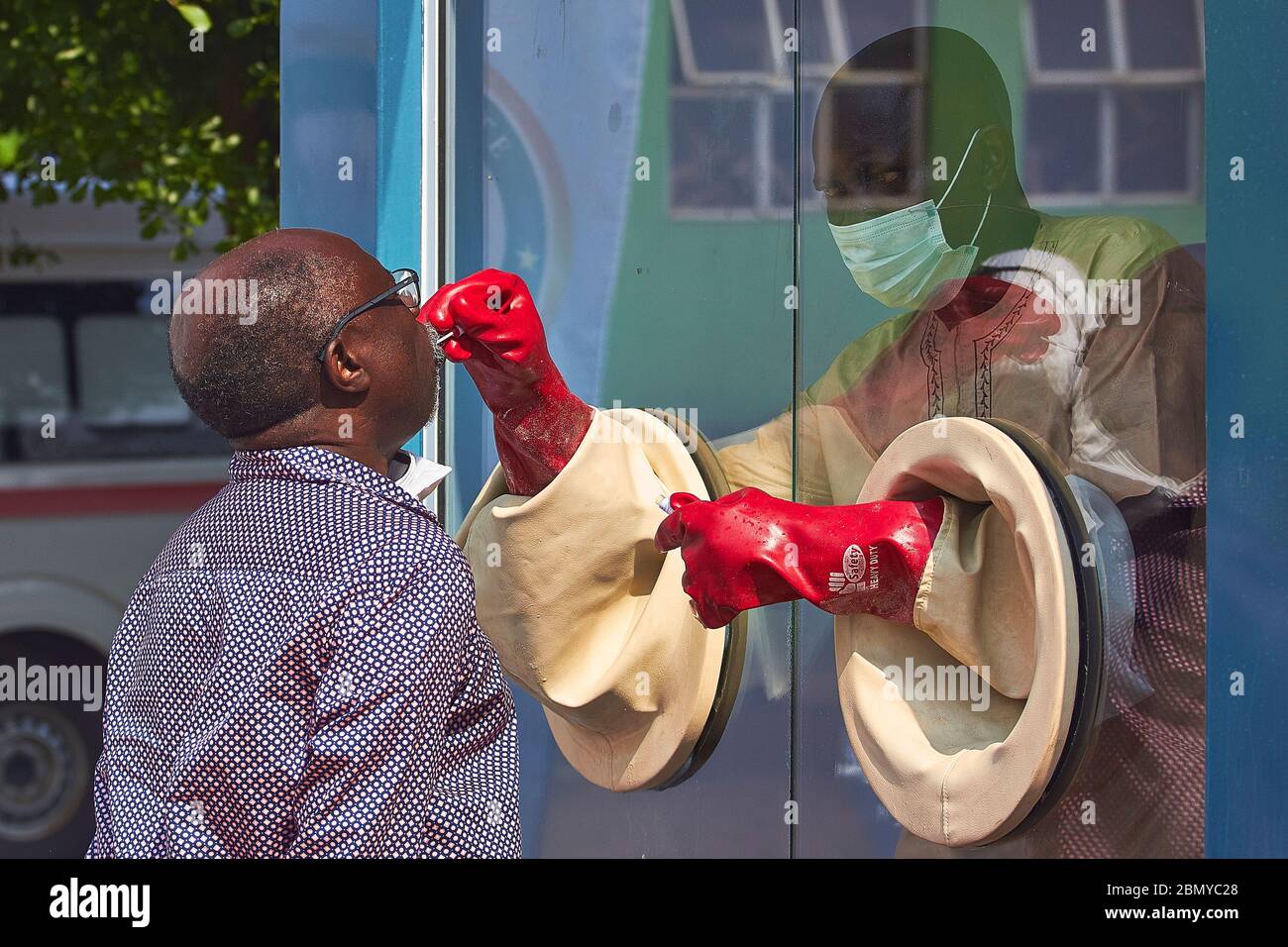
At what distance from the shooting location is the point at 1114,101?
1840 mm

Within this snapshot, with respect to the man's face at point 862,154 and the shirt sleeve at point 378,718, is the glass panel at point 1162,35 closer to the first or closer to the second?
the man's face at point 862,154

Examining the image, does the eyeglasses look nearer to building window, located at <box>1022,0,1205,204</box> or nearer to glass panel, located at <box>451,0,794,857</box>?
glass panel, located at <box>451,0,794,857</box>

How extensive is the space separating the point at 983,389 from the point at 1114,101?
0.40 meters

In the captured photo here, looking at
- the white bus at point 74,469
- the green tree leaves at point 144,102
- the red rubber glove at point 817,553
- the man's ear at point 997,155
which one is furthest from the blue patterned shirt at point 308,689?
the white bus at point 74,469

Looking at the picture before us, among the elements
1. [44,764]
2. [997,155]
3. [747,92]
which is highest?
[747,92]

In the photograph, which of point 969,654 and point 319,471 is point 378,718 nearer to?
point 319,471

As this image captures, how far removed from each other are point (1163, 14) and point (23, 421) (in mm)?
4273

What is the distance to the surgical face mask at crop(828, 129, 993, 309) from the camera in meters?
1.92

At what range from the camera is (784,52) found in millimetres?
2125

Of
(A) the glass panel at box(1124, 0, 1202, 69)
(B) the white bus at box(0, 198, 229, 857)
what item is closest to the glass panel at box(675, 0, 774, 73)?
(A) the glass panel at box(1124, 0, 1202, 69)

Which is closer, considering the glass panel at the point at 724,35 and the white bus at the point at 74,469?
the glass panel at the point at 724,35

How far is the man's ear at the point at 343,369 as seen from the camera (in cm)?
137

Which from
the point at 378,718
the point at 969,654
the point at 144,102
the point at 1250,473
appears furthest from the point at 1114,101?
the point at 144,102

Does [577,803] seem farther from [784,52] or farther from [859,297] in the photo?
[784,52]
